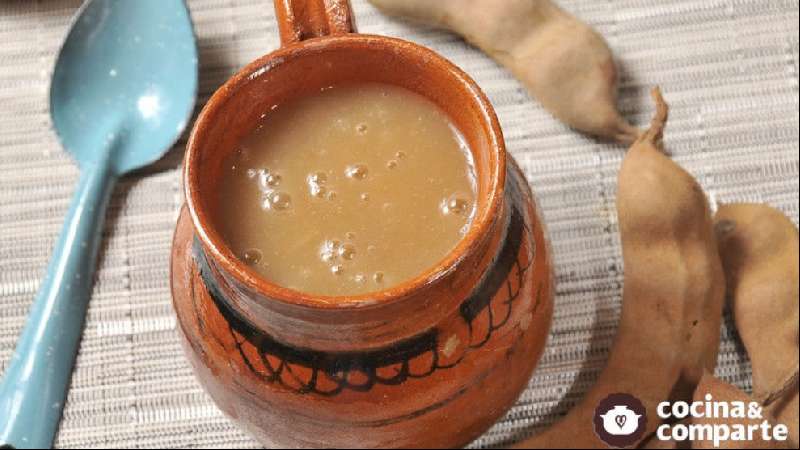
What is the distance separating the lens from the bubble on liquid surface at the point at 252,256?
548 millimetres

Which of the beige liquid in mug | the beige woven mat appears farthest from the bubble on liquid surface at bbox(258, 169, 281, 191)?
the beige woven mat

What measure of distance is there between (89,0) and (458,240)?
455 mm

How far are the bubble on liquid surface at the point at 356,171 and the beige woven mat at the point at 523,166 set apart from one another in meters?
0.28

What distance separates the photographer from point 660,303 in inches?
28.8

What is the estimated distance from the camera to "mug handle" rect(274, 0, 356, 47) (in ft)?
1.88

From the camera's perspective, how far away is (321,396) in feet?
1.88

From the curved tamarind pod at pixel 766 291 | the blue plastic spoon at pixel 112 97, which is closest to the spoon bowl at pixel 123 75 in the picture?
the blue plastic spoon at pixel 112 97

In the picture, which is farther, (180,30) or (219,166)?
(180,30)

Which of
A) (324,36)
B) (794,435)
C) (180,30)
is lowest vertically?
(794,435)

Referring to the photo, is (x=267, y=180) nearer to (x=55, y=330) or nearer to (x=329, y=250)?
(x=329, y=250)

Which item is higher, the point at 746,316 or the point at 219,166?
the point at 219,166

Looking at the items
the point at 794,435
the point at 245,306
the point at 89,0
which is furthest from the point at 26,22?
the point at 794,435

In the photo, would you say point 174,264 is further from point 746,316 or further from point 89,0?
point 746,316

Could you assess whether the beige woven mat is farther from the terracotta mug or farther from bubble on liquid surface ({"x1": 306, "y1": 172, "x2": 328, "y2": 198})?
bubble on liquid surface ({"x1": 306, "y1": 172, "x2": 328, "y2": 198})
